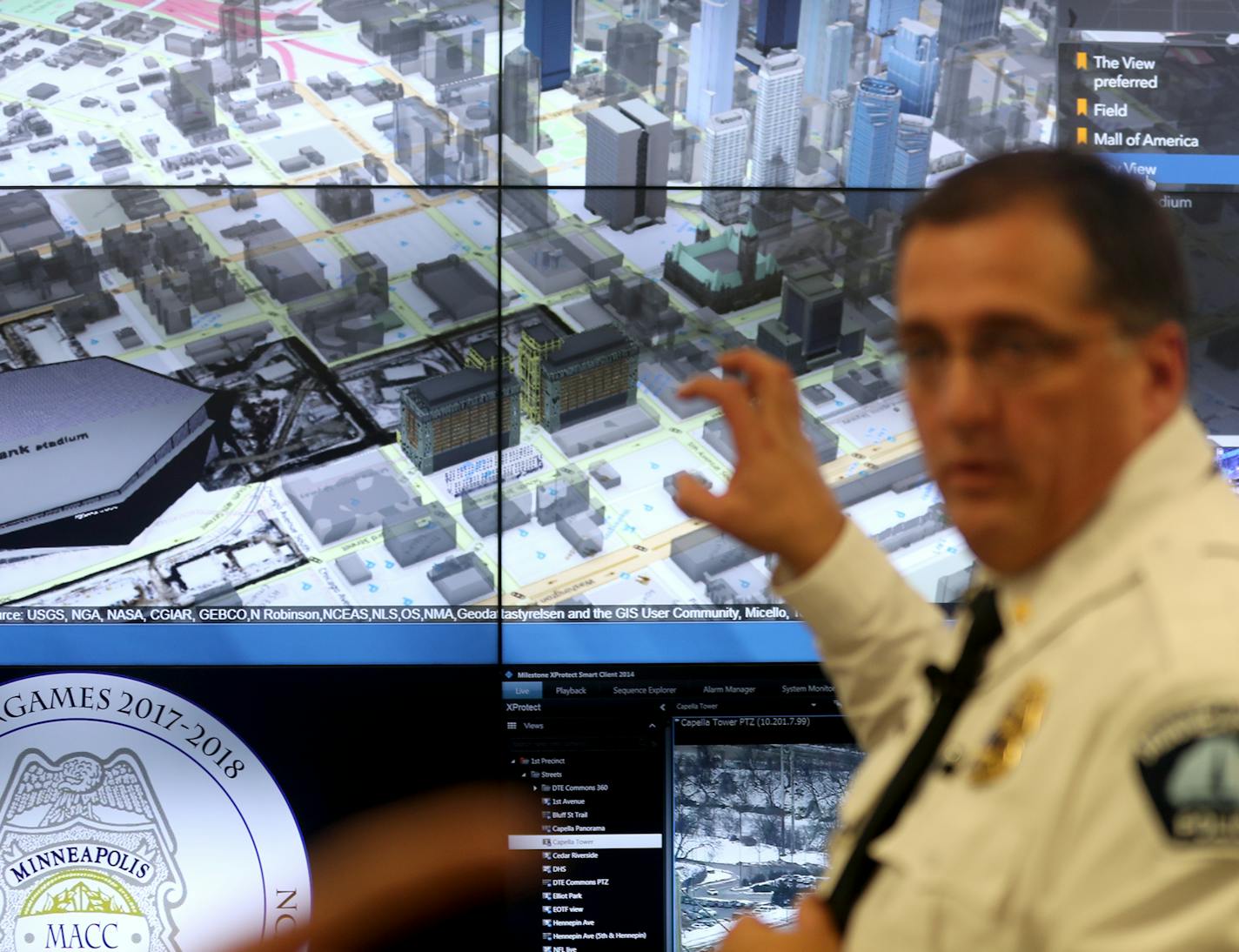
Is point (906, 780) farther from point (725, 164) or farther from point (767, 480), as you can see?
point (725, 164)

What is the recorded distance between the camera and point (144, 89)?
108 inches

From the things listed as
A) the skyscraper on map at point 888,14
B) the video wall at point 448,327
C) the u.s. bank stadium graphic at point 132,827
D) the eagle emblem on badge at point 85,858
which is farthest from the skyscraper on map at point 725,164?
the eagle emblem on badge at point 85,858

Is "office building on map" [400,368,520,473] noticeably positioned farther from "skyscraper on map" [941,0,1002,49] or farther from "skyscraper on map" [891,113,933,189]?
"skyscraper on map" [941,0,1002,49]

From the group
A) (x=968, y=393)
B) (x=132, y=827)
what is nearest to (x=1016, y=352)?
(x=968, y=393)

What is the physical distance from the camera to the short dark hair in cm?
81

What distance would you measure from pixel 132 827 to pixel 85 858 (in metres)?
0.12

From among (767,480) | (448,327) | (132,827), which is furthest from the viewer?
(132,827)

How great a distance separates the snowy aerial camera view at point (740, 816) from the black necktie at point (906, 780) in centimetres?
214

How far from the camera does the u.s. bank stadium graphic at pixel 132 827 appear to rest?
2.94 metres

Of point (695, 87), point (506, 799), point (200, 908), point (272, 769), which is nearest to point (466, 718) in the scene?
point (506, 799)

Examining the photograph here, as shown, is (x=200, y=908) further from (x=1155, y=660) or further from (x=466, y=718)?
(x=1155, y=660)

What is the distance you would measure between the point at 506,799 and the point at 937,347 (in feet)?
7.52

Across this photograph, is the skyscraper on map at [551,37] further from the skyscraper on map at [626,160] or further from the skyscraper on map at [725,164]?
the skyscraper on map at [725,164]

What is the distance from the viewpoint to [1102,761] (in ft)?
2.41
